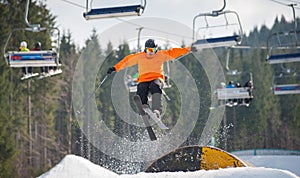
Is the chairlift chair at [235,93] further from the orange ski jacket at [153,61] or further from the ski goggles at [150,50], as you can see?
the ski goggles at [150,50]

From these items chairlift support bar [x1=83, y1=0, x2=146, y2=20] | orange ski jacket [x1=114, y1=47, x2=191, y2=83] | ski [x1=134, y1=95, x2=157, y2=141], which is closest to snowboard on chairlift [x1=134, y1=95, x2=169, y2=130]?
ski [x1=134, y1=95, x2=157, y2=141]

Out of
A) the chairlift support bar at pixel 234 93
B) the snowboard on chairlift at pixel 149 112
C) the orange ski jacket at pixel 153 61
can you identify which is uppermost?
the orange ski jacket at pixel 153 61

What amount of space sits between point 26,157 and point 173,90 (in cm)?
1559

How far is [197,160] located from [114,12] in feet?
10.6

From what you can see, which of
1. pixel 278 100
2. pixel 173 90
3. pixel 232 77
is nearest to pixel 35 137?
pixel 173 90

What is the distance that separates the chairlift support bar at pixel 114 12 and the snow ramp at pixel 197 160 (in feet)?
8.94

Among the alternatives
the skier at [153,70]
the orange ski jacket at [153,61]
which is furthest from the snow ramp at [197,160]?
the orange ski jacket at [153,61]

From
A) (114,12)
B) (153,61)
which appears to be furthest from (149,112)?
(114,12)

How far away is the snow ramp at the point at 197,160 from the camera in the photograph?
930 cm

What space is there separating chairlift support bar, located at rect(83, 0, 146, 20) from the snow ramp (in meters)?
2.72

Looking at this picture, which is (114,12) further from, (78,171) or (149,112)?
(78,171)

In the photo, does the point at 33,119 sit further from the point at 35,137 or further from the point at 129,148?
the point at 129,148

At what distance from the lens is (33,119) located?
36.5 meters

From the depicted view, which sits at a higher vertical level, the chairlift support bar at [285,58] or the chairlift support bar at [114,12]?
the chairlift support bar at [114,12]
